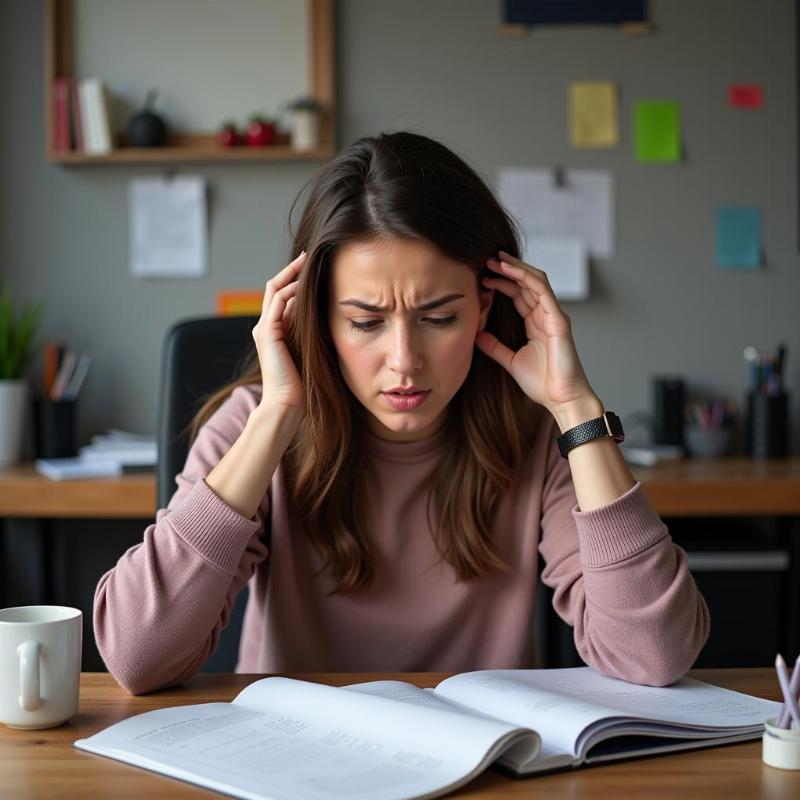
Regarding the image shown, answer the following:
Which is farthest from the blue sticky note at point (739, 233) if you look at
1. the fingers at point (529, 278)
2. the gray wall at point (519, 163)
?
the fingers at point (529, 278)

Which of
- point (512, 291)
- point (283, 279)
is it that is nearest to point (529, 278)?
point (512, 291)

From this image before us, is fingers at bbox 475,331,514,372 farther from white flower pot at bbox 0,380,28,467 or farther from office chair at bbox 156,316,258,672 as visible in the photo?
white flower pot at bbox 0,380,28,467

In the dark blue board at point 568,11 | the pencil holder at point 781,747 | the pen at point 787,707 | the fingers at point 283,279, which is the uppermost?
the dark blue board at point 568,11

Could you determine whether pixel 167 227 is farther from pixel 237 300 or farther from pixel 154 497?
pixel 154 497

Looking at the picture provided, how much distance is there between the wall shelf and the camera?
8.56ft

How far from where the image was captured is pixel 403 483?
1401 mm

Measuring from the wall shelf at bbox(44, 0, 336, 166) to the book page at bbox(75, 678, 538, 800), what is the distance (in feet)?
6.07

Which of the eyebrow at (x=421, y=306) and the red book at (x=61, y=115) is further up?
the red book at (x=61, y=115)

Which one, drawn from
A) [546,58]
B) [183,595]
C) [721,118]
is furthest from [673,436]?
[183,595]

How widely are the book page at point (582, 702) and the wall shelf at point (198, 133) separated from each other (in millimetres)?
1779

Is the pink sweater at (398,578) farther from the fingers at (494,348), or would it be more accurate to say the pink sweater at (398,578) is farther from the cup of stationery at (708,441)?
the cup of stationery at (708,441)

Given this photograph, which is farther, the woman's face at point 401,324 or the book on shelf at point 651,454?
the book on shelf at point 651,454

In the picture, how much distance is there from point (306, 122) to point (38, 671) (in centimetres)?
186

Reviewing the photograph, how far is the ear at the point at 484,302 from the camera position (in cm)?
135
